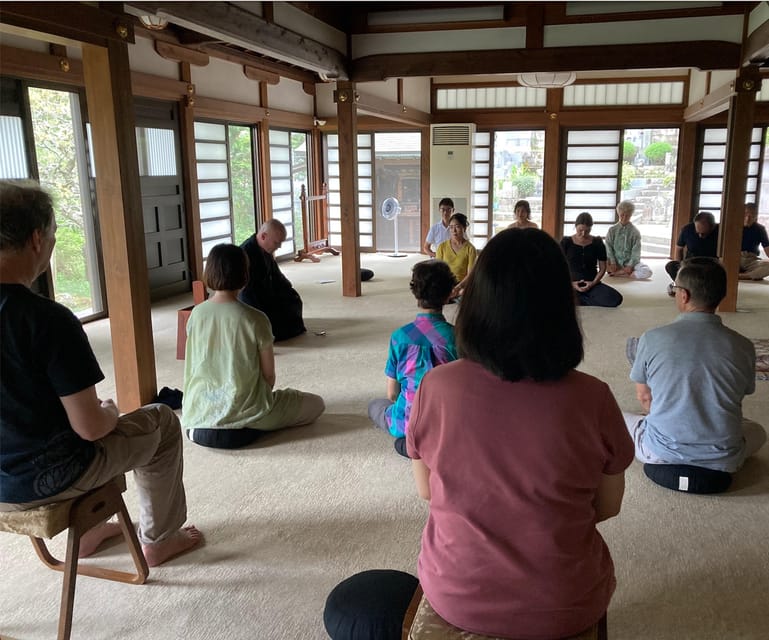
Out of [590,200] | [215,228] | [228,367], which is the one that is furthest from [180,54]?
[590,200]

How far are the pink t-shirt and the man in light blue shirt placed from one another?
145cm

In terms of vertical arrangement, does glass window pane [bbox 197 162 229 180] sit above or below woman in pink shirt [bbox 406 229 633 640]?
above

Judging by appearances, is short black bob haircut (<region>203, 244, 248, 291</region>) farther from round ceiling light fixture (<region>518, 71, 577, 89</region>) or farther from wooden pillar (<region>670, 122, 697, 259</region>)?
wooden pillar (<region>670, 122, 697, 259</region>)

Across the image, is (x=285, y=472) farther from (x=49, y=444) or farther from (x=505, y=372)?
(x=505, y=372)

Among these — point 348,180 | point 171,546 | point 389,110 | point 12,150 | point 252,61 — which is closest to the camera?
point 171,546

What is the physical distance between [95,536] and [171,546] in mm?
278

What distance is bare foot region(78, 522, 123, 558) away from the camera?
220 cm

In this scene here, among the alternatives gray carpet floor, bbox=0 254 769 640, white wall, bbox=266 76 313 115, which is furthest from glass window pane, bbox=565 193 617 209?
gray carpet floor, bbox=0 254 769 640

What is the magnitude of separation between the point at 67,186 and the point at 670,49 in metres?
5.10

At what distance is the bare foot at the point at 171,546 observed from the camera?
2133 millimetres

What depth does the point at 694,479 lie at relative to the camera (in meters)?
2.55

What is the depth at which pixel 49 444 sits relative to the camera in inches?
65.0

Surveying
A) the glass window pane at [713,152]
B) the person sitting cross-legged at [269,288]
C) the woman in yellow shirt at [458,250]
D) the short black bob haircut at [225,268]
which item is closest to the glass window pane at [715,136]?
the glass window pane at [713,152]

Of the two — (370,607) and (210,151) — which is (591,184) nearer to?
(210,151)
